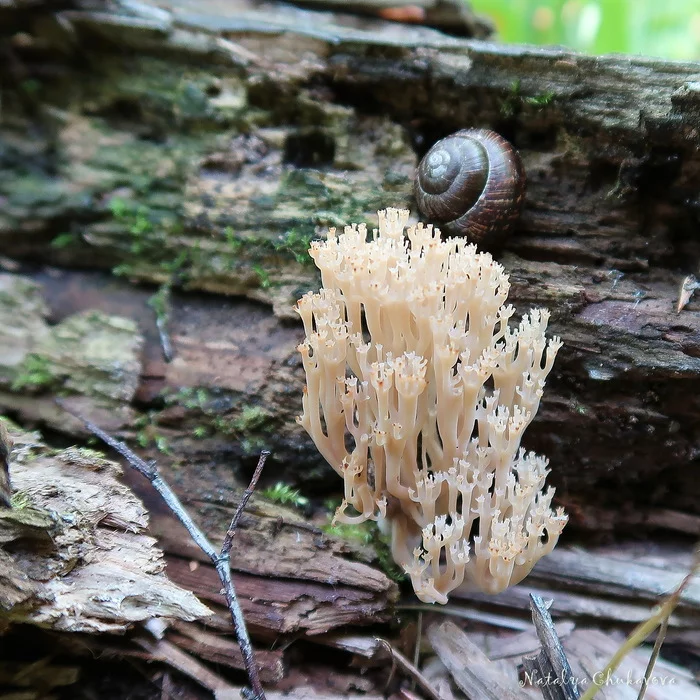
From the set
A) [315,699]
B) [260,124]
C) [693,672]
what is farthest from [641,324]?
[260,124]

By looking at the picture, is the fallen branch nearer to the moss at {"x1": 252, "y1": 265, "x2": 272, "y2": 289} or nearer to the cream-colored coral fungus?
the cream-colored coral fungus

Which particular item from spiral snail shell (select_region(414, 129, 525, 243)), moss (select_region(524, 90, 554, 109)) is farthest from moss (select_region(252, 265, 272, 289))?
moss (select_region(524, 90, 554, 109))

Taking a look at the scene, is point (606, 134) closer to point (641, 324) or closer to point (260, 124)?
point (641, 324)

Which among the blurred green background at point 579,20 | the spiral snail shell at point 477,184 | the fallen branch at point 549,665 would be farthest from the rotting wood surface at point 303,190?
the blurred green background at point 579,20

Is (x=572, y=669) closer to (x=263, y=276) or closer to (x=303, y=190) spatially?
(x=263, y=276)

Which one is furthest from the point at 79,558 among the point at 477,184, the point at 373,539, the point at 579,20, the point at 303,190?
the point at 579,20

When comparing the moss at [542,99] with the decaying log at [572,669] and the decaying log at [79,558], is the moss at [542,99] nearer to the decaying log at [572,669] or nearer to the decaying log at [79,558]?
the decaying log at [572,669]
